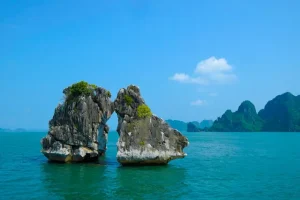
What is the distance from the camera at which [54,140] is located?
37.4m

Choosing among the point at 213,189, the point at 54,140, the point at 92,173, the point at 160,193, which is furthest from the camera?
the point at 54,140

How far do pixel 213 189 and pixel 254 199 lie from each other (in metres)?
3.77

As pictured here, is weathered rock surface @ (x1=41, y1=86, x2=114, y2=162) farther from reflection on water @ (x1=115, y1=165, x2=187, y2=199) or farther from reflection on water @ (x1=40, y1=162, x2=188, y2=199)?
reflection on water @ (x1=115, y1=165, x2=187, y2=199)

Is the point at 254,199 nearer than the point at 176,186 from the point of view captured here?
Yes

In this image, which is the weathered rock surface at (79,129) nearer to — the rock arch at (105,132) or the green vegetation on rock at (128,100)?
the rock arch at (105,132)

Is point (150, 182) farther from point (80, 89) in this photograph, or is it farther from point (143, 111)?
point (80, 89)

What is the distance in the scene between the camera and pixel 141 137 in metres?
34.4

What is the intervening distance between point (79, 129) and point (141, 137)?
26.0 ft

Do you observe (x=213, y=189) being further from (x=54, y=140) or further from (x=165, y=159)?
(x=54, y=140)

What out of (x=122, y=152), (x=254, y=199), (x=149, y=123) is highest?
(x=149, y=123)

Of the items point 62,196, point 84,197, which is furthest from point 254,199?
point 62,196

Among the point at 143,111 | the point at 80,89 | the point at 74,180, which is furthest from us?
the point at 80,89

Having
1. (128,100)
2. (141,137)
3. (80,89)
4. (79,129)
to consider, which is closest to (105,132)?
(79,129)

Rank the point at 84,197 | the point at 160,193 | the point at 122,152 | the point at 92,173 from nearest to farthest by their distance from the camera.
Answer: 1. the point at 84,197
2. the point at 160,193
3. the point at 92,173
4. the point at 122,152
